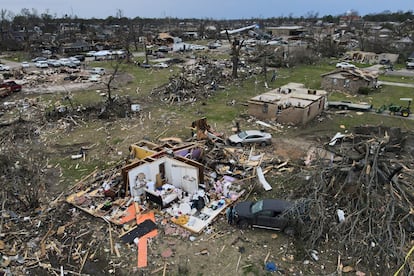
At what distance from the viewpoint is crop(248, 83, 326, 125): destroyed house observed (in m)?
21.5

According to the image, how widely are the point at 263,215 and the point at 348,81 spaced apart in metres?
24.0

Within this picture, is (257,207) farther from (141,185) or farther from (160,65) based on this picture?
(160,65)

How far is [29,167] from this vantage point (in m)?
16.2

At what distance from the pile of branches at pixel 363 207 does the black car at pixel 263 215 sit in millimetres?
703

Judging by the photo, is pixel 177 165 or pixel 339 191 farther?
pixel 177 165

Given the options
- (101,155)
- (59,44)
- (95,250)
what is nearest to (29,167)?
(101,155)

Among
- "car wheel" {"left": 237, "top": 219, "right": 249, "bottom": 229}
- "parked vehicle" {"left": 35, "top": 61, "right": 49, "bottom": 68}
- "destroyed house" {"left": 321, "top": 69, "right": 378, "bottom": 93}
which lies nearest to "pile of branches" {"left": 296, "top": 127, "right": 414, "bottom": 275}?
"car wheel" {"left": 237, "top": 219, "right": 249, "bottom": 229}

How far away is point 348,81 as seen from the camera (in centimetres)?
3070

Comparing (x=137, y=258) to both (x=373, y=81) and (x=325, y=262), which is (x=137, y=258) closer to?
(x=325, y=262)

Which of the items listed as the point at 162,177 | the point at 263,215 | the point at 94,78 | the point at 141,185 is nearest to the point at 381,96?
the point at 263,215

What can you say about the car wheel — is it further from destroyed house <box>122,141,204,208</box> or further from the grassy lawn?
the grassy lawn

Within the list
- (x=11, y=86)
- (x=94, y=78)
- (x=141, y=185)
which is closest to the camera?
(x=141, y=185)

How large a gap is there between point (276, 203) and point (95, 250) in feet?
21.2

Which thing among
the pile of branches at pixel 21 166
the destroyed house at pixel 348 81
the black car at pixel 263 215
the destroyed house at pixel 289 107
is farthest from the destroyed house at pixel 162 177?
the destroyed house at pixel 348 81
